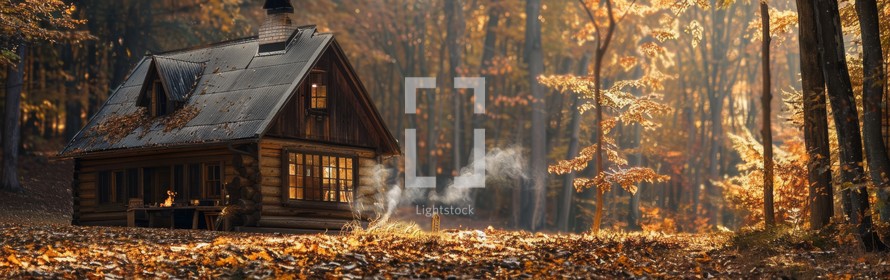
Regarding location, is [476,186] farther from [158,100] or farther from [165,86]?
[165,86]

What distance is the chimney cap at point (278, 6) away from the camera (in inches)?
1189

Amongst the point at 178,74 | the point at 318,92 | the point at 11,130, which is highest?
the point at 178,74

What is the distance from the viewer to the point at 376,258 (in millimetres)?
18484

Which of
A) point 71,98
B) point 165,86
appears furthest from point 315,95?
point 71,98

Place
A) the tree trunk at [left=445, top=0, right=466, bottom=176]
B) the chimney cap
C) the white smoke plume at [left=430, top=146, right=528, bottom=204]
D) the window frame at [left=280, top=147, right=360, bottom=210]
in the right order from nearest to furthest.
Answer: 1. the window frame at [left=280, top=147, right=360, bottom=210]
2. the chimney cap
3. the tree trunk at [left=445, top=0, right=466, bottom=176]
4. the white smoke plume at [left=430, top=146, right=528, bottom=204]

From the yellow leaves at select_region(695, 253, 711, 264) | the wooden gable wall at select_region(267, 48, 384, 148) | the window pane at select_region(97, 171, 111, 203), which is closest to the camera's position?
the yellow leaves at select_region(695, 253, 711, 264)

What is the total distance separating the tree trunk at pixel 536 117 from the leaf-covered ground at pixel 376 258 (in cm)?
2695

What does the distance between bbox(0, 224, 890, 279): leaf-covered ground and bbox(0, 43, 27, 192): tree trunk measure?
16921 mm

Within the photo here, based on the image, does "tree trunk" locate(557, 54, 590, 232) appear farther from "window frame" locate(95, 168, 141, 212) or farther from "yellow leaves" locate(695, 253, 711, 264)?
"yellow leaves" locate(695, 253, 711, 264)

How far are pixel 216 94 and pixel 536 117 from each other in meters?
23.7

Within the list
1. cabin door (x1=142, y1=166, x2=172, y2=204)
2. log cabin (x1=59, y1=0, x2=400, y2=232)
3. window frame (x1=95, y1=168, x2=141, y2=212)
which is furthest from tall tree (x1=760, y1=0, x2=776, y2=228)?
window frame (x1=95, y1=168, x2=141, y2=212)

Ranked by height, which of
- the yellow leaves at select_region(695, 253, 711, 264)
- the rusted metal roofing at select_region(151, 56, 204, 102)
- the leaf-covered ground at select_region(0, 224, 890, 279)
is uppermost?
Result: the rusted metal roofing at select_region(151, 56, 204, 102)

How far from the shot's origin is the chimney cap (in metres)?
30.2

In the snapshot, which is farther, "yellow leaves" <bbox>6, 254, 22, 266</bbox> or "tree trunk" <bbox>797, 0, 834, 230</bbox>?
"tree trunk" <bbox>797, 0, 834, 230</bbox>
